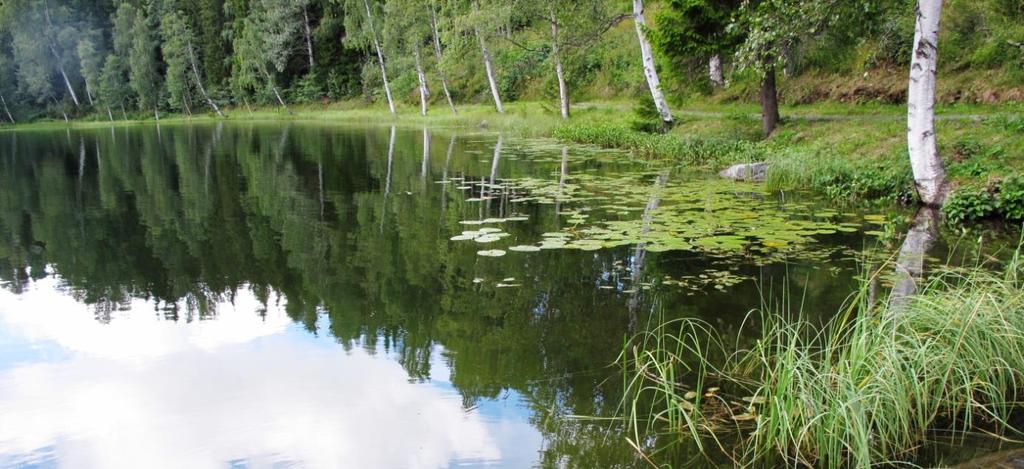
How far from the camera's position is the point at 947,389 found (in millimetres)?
4828

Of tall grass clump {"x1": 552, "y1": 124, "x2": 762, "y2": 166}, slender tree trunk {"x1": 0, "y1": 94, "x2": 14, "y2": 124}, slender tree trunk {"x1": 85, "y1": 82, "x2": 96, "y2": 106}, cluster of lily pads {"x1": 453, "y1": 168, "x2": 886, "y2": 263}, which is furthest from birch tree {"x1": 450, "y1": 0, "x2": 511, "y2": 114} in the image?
slender tree trunk {"x1": 0, "y1": 94, "x2": 14, "y2": 124}

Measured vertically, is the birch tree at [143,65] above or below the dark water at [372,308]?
above

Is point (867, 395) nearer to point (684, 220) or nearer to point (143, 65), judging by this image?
point (684, 220)

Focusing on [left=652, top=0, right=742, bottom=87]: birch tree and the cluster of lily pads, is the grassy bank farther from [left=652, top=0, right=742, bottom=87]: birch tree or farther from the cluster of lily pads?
[left=652, top=0, right=742, bottom=87]: birch tree

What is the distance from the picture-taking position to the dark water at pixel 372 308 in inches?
203

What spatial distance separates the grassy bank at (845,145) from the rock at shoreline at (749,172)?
1.04 ft

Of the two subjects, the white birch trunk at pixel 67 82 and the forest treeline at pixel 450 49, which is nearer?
the forest treeline at pixel 450 49

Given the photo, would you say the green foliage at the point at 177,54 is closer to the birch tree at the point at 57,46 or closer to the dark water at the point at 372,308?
the birch tree at the point at 57,46

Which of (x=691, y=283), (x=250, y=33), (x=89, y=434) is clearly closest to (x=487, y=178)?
(x=691, y=283)

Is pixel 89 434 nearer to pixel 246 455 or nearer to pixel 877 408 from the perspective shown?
pixel 246 455

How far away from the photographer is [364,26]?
45.6 meters

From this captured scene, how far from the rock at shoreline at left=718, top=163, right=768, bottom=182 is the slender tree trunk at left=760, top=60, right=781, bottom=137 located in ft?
11.2

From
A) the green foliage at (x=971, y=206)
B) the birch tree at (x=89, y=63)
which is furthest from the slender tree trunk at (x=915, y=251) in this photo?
the birch tree at (x=89, y=63)

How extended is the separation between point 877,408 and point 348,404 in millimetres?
3716
